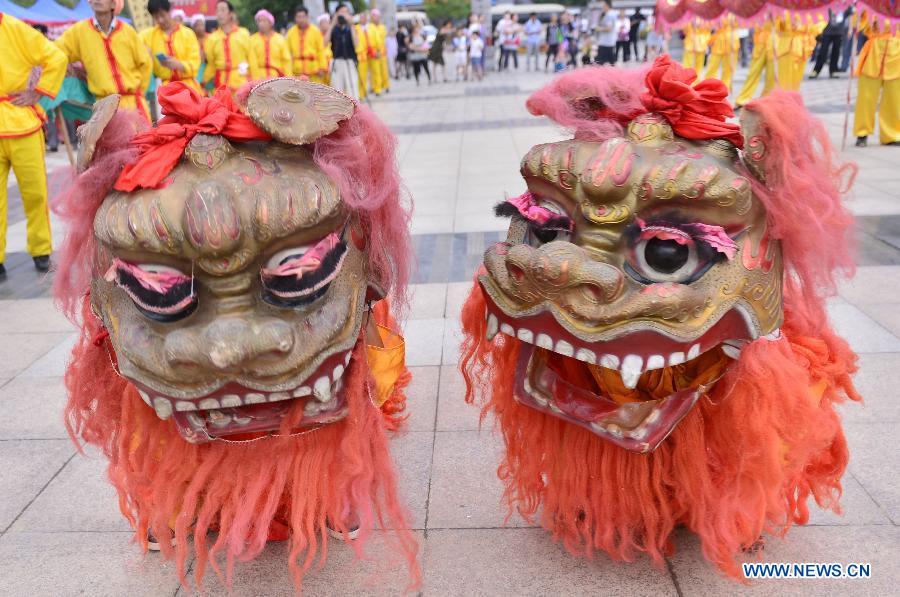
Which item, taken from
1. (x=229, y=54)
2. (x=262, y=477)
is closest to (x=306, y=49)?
(x=229, y=54)

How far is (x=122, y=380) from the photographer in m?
2.04

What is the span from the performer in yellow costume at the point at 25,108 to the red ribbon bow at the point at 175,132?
3.29 meters

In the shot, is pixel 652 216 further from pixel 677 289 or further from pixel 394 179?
pixel 394 179

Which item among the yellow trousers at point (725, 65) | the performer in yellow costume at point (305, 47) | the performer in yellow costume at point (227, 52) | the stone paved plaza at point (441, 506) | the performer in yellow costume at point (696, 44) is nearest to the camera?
the stone paved plaza at point (441, 506)

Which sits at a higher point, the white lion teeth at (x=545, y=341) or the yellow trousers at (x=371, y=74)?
the white lion teeth at (x=545, y=341)

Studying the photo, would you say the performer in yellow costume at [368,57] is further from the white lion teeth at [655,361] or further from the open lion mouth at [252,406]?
the white lion teeth at [655,361]

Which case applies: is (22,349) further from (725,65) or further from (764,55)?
(725,65)

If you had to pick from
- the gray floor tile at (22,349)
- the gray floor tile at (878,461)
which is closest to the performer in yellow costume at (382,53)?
the gray floor tile at (22,349)

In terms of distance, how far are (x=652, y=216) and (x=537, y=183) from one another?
0.31 m

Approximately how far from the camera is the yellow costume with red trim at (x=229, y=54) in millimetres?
9227

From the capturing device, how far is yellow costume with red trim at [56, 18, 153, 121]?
5457mm

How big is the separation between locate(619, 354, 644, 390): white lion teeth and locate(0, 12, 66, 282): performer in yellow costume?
170 inches

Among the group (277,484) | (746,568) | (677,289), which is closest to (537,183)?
(677,289)

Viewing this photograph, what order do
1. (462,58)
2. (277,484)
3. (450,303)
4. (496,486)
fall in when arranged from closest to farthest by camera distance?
1. (277,484)
2. (496,486)
3. (450,303)
4. (462,58)
